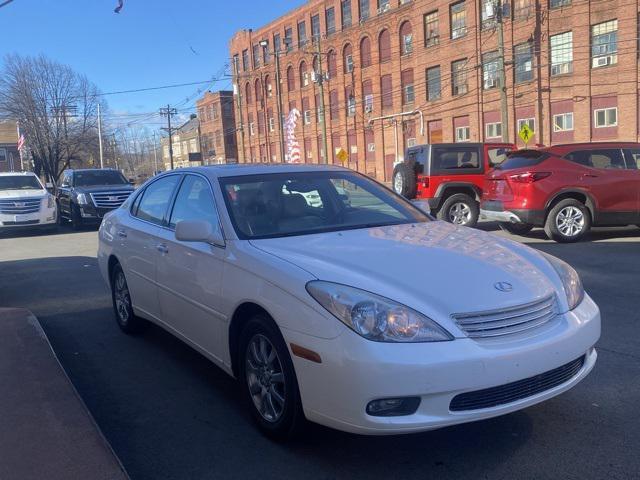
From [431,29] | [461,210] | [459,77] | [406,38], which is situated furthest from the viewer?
[406,38]

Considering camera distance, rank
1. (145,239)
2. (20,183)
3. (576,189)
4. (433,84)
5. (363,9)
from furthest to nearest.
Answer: (363,9)
(433,84)
(20,183)
(576,189)
(145,239)

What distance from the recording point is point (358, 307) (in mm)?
3033

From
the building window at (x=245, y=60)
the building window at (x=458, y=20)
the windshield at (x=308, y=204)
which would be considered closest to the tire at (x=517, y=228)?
the windshield at (x=308, y=204)

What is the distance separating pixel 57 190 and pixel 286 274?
19.3 meters

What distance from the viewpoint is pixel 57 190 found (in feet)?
67.5

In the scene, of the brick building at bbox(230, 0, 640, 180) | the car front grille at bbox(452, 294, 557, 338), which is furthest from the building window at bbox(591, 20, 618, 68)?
the car front grille at bbox(452, 294, 557, 338)

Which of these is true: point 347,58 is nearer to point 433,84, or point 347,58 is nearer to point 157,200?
point 433,84

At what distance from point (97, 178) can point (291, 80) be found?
39.4 meters

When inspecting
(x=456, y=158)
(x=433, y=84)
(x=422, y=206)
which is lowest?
(x=422, y=206)

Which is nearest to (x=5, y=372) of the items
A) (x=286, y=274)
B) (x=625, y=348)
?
(x=286, y=274)

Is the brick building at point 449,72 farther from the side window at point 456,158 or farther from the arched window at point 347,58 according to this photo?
the side window at point 456,158

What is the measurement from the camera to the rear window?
10867 millimetres

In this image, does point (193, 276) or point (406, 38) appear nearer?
point (193, 276)

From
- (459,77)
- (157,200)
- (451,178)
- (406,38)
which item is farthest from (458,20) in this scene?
(157,200)
